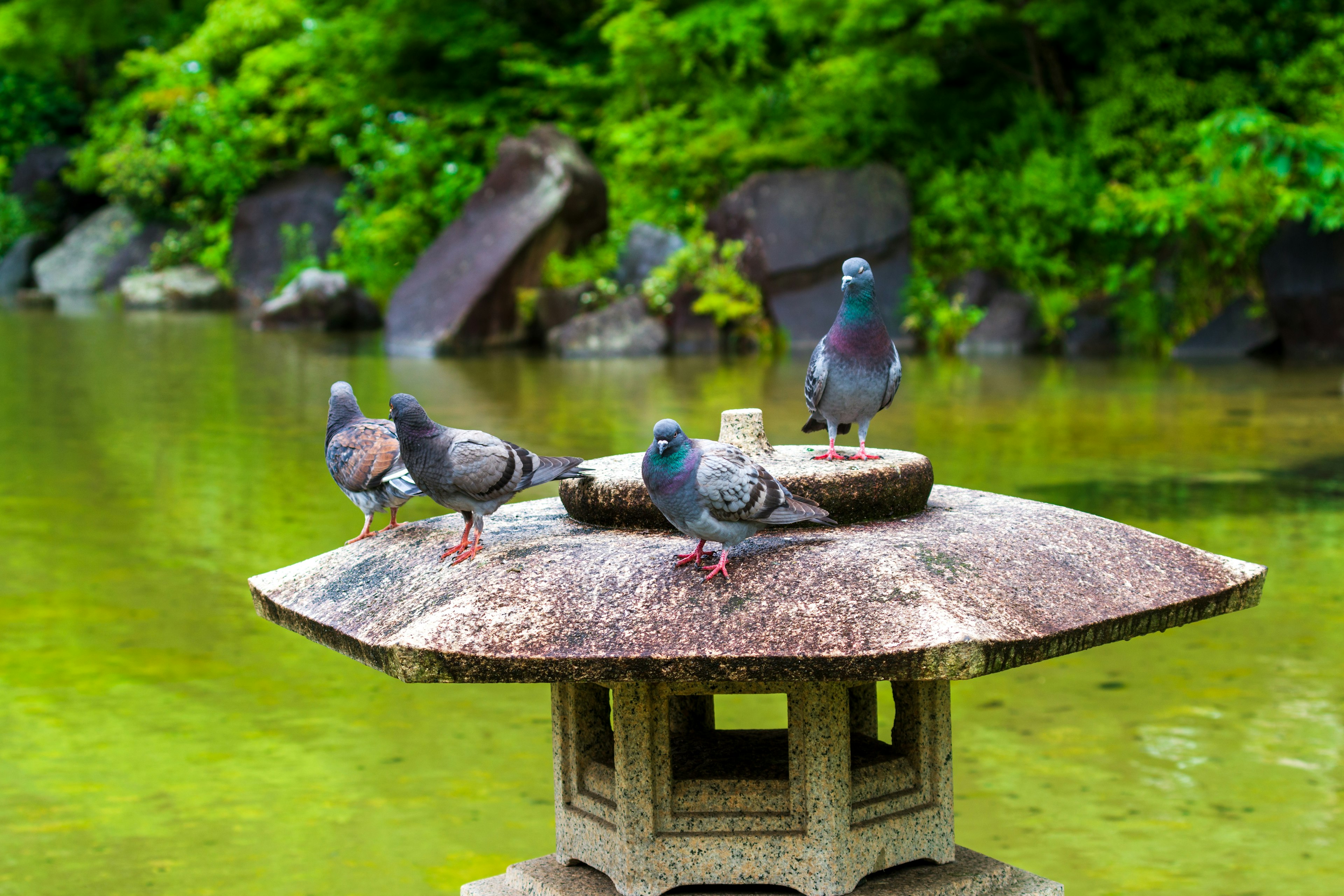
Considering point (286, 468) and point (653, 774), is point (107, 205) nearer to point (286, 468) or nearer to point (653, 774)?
point (286, 468)

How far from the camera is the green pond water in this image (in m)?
4.14

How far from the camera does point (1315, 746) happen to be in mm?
4699

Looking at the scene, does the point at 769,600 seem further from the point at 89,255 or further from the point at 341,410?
the point at 89,255

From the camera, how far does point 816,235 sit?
16328 mm

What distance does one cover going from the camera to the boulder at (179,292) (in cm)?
2348

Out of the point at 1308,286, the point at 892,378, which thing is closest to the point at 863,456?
the point at 892,378

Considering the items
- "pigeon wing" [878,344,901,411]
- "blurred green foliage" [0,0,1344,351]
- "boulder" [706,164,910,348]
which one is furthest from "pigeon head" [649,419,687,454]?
"boulder" [706,164,910,348]

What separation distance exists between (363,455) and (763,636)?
1.30m

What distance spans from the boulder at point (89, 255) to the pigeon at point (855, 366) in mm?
25236

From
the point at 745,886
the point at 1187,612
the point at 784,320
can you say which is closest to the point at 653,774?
the point at 745,886

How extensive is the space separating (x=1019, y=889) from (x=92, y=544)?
594 cm

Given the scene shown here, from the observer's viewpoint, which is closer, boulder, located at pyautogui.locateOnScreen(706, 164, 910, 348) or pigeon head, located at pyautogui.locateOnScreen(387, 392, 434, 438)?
pigeon head, located at pyautogui.locateOnScreen(387, 392, 434, 438)

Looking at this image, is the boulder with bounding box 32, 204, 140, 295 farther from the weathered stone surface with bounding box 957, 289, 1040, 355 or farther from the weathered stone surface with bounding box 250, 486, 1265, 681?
the weathered stone surface with bounding box 250, 486, 1265, 681

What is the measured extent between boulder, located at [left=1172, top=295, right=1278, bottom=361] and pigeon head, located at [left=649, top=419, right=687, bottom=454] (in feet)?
43.3
